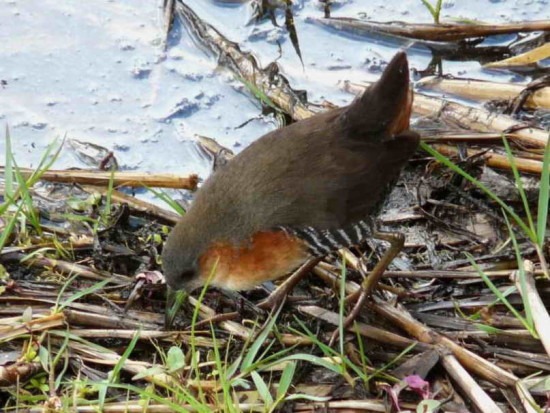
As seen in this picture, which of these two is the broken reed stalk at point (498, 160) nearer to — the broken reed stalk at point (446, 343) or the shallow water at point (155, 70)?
the shallow water at point (155, 70)

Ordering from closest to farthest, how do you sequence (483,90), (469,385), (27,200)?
(469,385) → (27,200) → (483,90)

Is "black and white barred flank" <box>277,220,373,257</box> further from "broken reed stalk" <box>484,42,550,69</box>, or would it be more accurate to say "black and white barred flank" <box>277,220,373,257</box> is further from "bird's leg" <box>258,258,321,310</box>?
"broken reed stalk" <box>484,42,550,69</box>

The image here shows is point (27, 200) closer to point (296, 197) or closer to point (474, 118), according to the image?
point (296, 197)

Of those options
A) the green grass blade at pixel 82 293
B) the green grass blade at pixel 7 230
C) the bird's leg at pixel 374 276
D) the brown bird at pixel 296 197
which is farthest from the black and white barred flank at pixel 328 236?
the green grass blade at pixel 7 230

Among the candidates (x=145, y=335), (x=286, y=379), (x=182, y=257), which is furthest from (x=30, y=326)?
(x=286, y=379)

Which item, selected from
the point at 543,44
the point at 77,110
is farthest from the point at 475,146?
the point at 77,110

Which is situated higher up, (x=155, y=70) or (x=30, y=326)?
(x=155, y=70)

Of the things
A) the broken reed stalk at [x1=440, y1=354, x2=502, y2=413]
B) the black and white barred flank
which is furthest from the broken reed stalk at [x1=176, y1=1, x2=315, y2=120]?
the broken reed stalk at [x1=440, y1=354, x2=502, y2=413]
